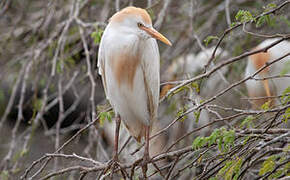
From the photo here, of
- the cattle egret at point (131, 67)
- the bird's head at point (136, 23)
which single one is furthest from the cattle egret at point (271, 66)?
the bird's head at point (136, 23)

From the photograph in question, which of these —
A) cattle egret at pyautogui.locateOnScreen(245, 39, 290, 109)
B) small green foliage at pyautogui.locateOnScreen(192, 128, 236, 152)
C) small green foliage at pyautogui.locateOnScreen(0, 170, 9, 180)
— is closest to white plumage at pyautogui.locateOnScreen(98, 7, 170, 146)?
small green foliage at pyautogui.locateOnScreen(192, 128, 236, 152)

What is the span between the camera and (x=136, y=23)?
63.4 inches

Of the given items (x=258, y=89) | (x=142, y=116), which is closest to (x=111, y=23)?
(x=142, y=116)

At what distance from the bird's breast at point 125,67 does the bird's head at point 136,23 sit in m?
0.11

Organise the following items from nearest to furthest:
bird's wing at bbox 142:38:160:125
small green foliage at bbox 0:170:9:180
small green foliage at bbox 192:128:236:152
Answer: small green foliage at bbox 192:128:236:152 → bird's wing at bbox 142:38:160:125 → small green foliage at bbox 0:170:9:180

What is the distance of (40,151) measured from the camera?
13.2ft

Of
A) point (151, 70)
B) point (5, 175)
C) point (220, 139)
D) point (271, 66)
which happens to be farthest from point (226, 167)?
point (271, 66)

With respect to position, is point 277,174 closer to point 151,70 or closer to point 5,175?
point 151,70

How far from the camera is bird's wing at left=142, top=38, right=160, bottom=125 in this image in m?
1.71

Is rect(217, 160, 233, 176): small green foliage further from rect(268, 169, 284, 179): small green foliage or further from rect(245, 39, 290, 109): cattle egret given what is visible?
rect(245, 39, 290, 109): cattle egret

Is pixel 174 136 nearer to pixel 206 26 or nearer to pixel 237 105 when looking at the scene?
pixel 237 105

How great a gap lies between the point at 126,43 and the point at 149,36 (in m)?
0.11

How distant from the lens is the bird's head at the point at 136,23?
1.60 metres

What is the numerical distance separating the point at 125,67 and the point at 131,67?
2cm
